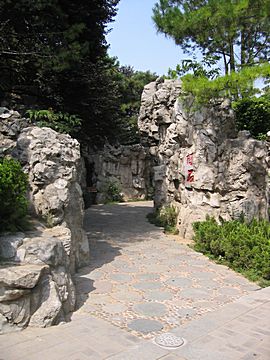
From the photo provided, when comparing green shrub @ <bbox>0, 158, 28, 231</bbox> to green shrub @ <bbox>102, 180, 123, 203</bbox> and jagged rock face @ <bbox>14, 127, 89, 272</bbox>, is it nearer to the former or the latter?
jagged rock face @ <bbox>14, 127, 89, 272</bbox>

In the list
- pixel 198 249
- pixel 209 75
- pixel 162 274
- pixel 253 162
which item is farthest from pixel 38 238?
pixel 209 75

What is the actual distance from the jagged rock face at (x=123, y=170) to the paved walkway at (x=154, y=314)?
10.9 m

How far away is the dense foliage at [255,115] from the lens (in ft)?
35.0

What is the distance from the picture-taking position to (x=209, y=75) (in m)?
8.61

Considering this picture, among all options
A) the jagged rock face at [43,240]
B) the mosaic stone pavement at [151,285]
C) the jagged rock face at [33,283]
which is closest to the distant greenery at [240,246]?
the mosaic stone pavement at [151,285]

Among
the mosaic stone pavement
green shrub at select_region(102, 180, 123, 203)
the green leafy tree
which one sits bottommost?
the mosaic stone pavement

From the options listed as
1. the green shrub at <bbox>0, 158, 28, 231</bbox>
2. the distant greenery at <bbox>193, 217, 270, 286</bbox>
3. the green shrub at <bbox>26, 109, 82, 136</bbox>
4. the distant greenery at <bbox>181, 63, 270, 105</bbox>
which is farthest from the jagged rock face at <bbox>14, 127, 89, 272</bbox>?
the distant greenery at <bbox>181, 63, 270, 105</bbox>

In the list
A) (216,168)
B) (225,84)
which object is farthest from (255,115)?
(225,84)

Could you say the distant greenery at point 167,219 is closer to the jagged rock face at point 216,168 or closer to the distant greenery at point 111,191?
the jagged rock face at point 216,168

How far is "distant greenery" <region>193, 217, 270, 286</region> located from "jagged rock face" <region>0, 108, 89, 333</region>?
257cm

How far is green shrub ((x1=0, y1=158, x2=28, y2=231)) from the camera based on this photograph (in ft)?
13.3

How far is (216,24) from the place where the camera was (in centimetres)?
762

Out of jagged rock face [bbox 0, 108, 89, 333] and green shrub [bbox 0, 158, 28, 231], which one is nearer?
jagged rock face [bbox 0, 108, 89, 333]

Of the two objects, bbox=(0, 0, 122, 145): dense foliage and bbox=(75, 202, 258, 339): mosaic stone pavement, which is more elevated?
bbox=(0, 0, 122, 145): dense foliage
